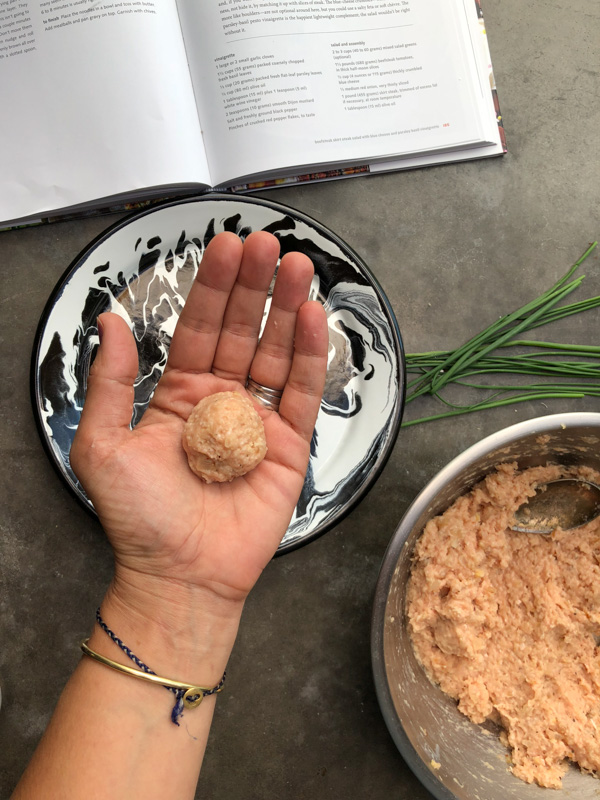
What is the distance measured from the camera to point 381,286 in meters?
1.52

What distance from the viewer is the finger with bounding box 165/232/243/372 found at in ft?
3.80

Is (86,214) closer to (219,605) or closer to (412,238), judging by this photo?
(412,238)

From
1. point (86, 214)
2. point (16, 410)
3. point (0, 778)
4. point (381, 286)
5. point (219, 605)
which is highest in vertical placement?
point (86, 214)

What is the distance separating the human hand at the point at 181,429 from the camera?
40.1 inches

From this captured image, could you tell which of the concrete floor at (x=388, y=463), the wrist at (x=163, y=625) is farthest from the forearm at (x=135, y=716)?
the concrete floor at (x=388, y=463)

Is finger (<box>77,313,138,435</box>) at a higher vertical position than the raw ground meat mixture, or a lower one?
higher

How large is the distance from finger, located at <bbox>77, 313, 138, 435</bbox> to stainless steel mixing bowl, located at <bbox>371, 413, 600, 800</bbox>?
56cm

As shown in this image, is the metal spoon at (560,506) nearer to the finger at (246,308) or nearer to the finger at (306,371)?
the finger at (306,371)

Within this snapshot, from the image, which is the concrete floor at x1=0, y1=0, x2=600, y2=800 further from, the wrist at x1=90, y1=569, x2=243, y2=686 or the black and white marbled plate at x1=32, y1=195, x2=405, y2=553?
the wrist at x1=90, y1=569, x2=243, y2=686

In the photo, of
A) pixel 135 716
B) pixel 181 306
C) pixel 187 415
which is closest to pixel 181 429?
pixel 187 415

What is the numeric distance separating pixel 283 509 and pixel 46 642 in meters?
0.71

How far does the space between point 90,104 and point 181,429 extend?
85cm

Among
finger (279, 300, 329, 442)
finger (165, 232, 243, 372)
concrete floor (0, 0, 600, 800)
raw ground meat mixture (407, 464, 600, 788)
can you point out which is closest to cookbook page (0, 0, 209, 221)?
concrete floor (0, 0, 600, 800)

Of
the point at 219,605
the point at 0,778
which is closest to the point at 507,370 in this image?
the point at 219,605
